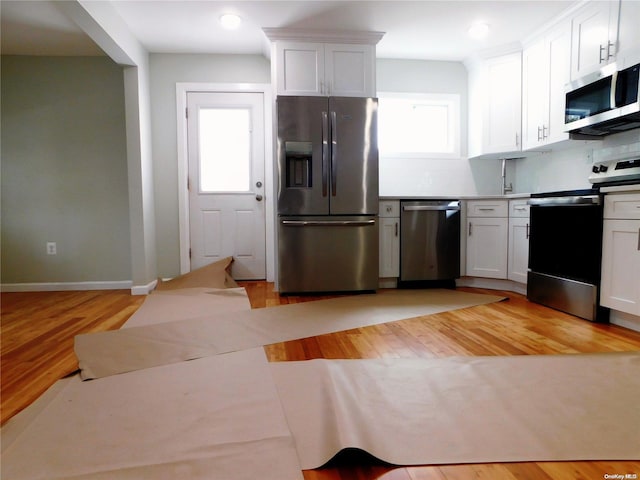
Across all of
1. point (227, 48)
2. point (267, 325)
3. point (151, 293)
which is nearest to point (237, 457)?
point (267, 325)

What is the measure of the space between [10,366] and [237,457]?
4.67ft

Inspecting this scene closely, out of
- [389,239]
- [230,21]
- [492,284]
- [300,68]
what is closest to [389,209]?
[389,239]

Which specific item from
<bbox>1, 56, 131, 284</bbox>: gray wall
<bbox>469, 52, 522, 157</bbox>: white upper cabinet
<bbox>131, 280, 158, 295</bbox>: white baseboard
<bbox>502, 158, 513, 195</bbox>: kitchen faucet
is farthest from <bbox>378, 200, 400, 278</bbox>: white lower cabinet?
<bbox>1, 56, 131, 284</bbox>: gray wall

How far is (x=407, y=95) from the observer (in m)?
4.09

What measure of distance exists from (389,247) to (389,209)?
1.16ft

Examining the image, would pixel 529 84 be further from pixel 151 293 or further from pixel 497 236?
pixel 151 293

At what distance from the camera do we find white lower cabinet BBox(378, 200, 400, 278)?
3537mm

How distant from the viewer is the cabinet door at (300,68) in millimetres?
3387

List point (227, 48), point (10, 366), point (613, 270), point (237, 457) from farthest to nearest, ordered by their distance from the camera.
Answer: point (227, 48) < point (613, 270) < point (10, 366) < point (237, 457)

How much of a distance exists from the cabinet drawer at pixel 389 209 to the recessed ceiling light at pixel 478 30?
1.62m

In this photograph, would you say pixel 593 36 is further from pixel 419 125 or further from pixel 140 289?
pixel 140 289

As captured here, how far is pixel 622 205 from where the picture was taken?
7.48ft

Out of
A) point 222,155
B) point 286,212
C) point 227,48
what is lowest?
point 286,212

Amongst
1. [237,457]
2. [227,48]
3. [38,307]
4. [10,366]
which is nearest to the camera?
[237,457]
